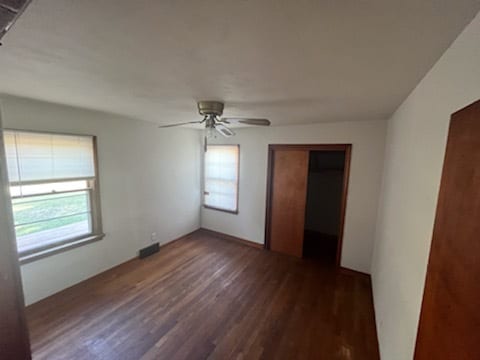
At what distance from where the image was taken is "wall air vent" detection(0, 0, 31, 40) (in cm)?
52

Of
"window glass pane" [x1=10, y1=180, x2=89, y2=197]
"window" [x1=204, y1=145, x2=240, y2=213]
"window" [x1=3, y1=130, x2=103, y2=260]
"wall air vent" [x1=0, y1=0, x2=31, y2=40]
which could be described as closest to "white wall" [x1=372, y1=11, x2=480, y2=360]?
"wall air vent" [x1=0, y1=0, x2=31, y2=40]

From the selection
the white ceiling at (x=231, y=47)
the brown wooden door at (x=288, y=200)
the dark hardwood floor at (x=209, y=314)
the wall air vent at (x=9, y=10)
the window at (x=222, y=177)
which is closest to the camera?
the wall air vent at (x=9, y=10)

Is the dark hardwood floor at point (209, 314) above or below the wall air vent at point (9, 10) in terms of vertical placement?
below

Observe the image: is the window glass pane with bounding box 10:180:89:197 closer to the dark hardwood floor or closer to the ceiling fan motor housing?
the dark hardwood floor

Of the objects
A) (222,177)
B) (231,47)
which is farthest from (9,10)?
(222,177)

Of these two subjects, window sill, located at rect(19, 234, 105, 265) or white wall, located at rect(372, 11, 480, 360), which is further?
window sill, located at rect(19, 234, 105, 265)

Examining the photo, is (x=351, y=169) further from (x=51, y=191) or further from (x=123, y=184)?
(x=51, y=191)

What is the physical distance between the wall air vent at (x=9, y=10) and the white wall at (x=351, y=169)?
3271 mm

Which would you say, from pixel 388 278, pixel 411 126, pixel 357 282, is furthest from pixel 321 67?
pixel 357 282

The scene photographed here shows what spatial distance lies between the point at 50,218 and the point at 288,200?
3356 mm

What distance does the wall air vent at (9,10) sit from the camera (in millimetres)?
524

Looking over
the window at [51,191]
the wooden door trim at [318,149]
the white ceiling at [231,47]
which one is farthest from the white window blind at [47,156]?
the wooden door trim at [318,149]

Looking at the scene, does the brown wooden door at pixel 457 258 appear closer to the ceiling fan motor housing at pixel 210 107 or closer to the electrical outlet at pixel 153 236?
the ceiling fan motor housing at pixel 210 107

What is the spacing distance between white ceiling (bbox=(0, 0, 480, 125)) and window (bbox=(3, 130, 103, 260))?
670mm
